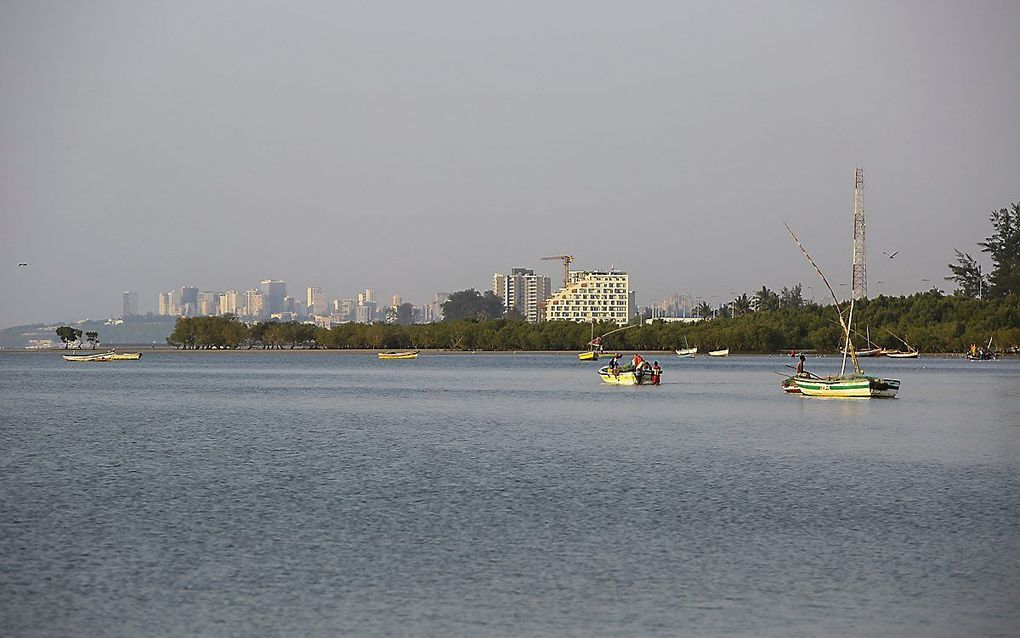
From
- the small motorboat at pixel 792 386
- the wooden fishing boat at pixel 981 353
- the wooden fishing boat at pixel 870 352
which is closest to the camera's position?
the small motorboat at pixel 792 386

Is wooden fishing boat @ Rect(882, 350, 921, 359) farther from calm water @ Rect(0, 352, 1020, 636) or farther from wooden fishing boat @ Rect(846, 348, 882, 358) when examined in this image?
calm water @ Rect(0, 352, 1020, 636)

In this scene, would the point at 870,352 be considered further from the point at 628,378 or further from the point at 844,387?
the point at 844,387

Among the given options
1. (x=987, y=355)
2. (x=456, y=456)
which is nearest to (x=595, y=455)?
(x=456, y=456)

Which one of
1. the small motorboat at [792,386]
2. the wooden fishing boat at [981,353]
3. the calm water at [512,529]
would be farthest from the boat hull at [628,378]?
the wooden fishing boat at [981,353]

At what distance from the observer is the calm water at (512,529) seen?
59.4 feet

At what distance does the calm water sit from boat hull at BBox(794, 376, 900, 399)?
1404 centimetres

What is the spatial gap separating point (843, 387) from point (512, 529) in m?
48.8

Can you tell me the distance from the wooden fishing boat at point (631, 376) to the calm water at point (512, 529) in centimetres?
3600

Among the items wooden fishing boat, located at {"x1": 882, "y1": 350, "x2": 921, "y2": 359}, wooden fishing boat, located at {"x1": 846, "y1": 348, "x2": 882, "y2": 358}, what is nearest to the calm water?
wooden fishing boat, located at {"x1": 846, "y1": 348, "x2": 882, "y2": 358}

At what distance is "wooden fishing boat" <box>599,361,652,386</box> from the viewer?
92.2 meters

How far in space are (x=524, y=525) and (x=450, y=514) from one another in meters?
2.25

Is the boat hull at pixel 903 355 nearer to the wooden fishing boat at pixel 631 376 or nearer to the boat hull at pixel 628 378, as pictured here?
the wooden fishing boat at pixel 631 376

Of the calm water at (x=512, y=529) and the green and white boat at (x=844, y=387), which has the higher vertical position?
the green and white boat at (x=844, y=387)

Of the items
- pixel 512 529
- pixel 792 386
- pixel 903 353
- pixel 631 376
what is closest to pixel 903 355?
pixel 903 353
